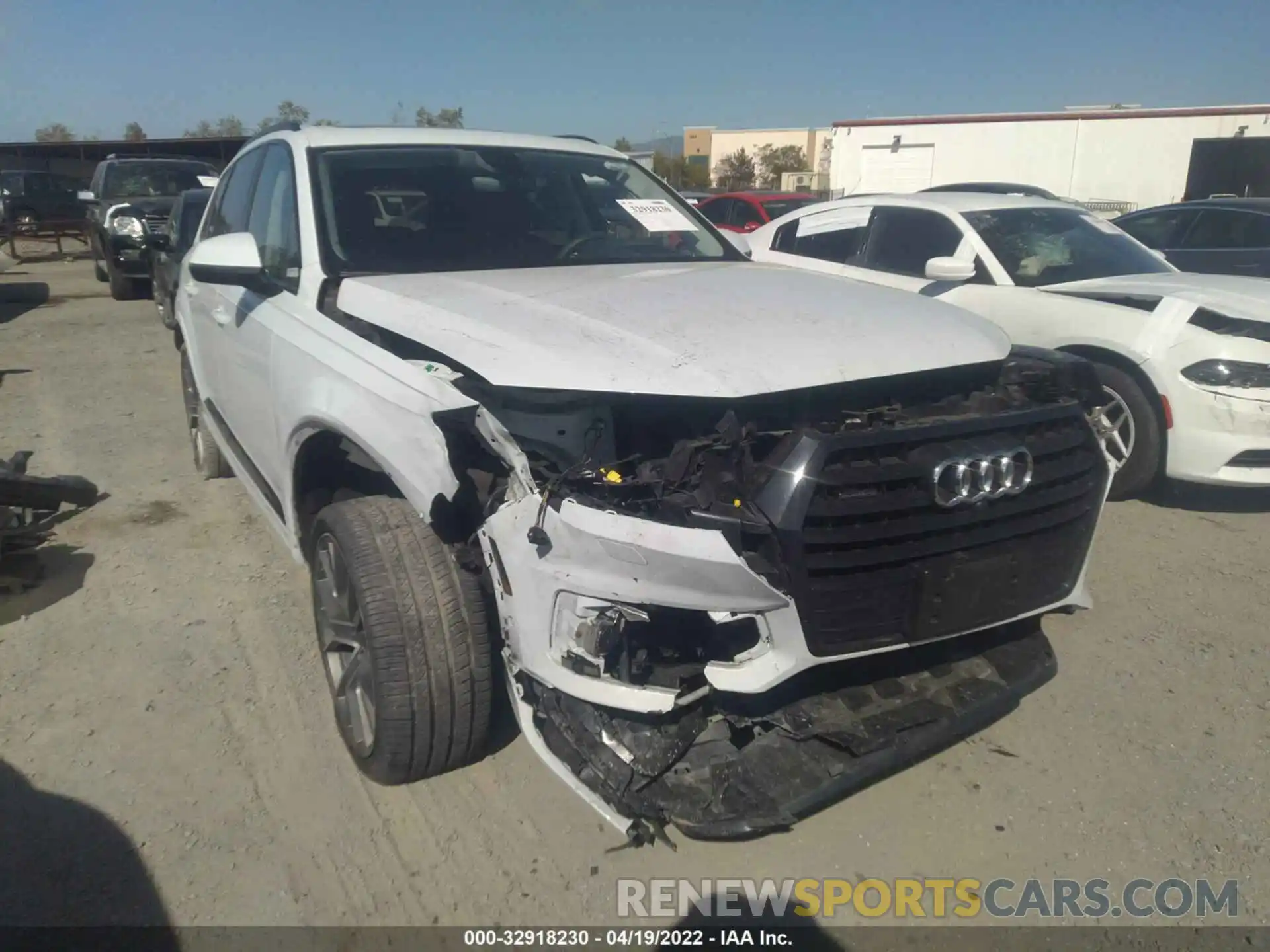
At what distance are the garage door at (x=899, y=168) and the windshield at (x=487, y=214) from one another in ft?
122

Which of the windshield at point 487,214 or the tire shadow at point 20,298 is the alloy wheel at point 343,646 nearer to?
the windshield at point 487,214

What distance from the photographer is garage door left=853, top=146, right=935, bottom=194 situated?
38438 mm

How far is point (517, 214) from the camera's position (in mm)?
3691

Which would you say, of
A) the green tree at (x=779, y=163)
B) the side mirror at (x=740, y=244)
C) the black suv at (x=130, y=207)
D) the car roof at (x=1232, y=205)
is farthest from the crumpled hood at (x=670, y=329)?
the green tree at (x=779, y=163)

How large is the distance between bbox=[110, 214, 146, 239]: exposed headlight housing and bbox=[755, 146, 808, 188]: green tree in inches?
1974

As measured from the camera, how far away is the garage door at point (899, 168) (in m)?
38.4

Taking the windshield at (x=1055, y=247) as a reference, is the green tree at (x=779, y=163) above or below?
above

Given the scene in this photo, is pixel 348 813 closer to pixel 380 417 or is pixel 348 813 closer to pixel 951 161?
pixel 380 417

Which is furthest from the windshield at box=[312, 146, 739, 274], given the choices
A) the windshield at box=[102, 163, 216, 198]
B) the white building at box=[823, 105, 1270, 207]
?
the white building at box=[823, 105, 1270, 207]

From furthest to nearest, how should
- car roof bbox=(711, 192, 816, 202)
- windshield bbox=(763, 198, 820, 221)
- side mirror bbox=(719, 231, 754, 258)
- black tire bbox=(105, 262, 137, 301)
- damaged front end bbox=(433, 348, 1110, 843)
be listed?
car roof bbox=(711, 192, 816, 202) → windshield bbox=(763, 198, 820, 221) → black tire bbox=(105, 262, 137, 301) → side mirror bbox=(719, 231, 754, 258) → damaged front end bbox=(433, 348, 1110, 843)

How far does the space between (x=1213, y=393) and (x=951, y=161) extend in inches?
1447

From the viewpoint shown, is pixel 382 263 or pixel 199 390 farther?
pixel 199 390

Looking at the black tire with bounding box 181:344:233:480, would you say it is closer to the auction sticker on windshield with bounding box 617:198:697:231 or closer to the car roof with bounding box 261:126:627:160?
the car roof with bounding box 261:126:627:160


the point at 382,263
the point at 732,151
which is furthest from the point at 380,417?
the point at 732,151
